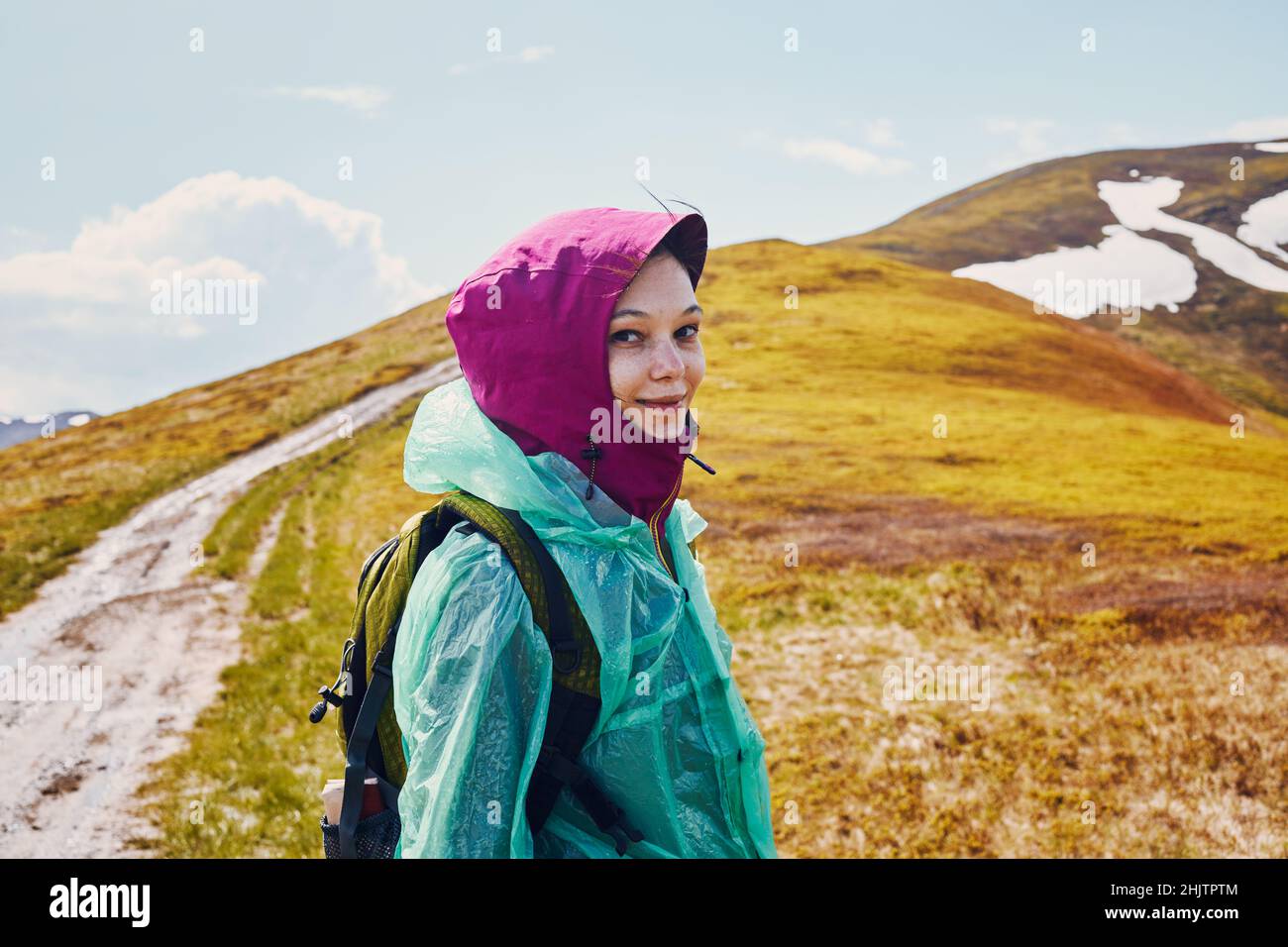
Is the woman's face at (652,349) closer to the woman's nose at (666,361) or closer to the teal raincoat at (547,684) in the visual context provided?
the woman's nose at (666,361)

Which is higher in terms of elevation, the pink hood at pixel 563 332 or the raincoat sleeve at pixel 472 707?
the pink hood at pixel 563 332

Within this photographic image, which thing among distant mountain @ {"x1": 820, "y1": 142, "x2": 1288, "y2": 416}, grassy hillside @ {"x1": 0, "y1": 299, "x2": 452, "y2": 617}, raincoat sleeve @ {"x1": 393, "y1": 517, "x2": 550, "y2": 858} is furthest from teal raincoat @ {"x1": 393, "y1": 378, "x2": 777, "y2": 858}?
distant mountain @ {"x1": 820, "y1": 142, "x2": 1288, "y2": 416}

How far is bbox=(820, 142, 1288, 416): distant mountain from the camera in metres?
65.8

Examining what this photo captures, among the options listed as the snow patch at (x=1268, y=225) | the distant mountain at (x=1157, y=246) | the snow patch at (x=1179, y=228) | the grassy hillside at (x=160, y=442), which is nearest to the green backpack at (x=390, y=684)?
the grassy hillside at (x=160, y=442)

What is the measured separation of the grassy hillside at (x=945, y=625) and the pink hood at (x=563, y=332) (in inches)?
271

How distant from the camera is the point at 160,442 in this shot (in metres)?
45.2

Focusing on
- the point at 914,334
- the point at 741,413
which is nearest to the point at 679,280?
the point at 741,413

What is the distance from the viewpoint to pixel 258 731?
10.9 meters

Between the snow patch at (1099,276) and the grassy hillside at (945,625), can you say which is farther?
the snow patch at (1099,276)

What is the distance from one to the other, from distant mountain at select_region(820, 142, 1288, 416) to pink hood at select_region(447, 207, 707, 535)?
64.6 metres

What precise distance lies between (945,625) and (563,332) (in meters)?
13.2

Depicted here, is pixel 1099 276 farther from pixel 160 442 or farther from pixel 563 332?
pixel 563 332

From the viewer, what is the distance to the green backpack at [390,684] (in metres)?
2.30

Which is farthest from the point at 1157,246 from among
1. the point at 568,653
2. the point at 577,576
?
the point at 568,653
